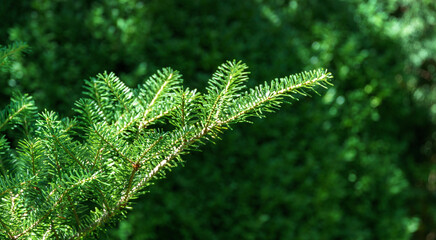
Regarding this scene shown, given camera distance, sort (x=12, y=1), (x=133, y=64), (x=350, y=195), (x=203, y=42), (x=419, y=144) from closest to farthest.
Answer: (x=12, y=1) < (x=133, y=64) < (x=203, y=42) < (x=350, y=195) < (x=419, y=144)

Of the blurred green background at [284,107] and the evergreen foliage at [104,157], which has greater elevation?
the blurred green background at [284,107]

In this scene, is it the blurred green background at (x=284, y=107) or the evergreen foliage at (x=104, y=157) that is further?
the blurred green background at (x=284, y=107)

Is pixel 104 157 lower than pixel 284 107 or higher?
lower

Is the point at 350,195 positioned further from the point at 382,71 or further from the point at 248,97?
the point at 248,97

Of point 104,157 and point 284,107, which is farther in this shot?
point 284,107

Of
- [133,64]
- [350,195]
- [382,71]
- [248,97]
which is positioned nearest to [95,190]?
[248,97]

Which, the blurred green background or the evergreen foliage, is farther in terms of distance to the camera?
the blurred green background

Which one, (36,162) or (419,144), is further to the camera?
(419,144)

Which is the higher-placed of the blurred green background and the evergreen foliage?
the blurred green background
